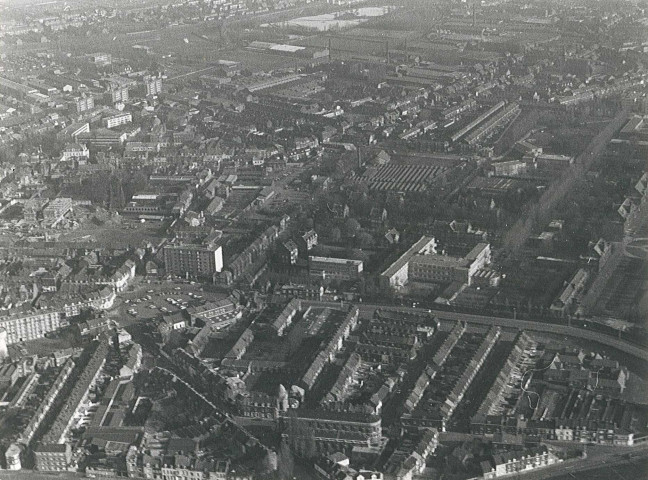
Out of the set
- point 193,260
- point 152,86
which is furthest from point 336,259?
point 152,86

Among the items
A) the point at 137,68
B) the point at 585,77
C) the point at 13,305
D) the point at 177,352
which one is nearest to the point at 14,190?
the point at 13,305

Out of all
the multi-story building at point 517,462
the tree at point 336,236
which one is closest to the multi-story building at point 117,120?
the tree at point 336,236

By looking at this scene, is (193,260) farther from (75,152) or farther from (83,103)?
(83,103)

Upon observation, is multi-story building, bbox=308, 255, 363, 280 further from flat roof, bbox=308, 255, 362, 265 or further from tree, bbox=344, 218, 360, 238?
tree, bbox=344, 218, 360, 238

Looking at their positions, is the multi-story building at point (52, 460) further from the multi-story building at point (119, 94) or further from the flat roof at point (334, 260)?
the multi-story building at point (119, 94)

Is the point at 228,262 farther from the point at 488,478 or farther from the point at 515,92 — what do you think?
the point at 515,92

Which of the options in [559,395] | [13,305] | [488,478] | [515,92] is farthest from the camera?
[515,92]

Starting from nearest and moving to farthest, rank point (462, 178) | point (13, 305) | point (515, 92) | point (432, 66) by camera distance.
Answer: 1. point (13, 305)
2. point (462, 178)
3. point (515, 92)
4. point (432, 66)
